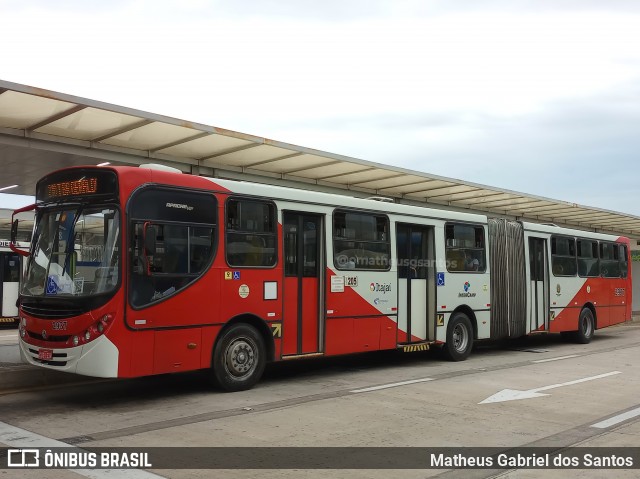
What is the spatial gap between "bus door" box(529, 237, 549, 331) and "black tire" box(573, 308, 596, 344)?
2083mm

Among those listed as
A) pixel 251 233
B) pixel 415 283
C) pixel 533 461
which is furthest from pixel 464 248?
pixel 533 461

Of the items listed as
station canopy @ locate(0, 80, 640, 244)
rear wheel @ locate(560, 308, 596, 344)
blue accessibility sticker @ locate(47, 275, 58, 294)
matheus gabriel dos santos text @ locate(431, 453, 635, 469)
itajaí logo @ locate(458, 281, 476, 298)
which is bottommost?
matheus gabriel dos santos text @ locate(431, 453, 635, 469)

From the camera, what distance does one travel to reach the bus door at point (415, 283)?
12641mm

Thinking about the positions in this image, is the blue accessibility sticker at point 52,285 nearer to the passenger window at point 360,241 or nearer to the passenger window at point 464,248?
the passenger window at point 360,241

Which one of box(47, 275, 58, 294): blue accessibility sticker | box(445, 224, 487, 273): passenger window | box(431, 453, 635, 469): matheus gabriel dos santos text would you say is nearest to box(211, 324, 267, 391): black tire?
box(47, 275, 58, 294): blue accessibility sticker

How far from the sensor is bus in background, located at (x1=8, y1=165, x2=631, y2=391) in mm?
8414

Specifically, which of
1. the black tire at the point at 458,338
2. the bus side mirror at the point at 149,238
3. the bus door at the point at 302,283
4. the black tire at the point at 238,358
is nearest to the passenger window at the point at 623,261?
the black tire at the point at 458,338

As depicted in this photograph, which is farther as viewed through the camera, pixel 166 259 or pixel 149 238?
pixel 166 259

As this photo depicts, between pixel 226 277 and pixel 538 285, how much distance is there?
32.6 ft

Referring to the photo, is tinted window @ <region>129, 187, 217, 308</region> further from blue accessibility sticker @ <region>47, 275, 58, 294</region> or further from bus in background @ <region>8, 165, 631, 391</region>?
blue accessibility sticker @ <region>47, 275, 58, 294</region>

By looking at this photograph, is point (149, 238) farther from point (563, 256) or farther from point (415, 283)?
point (563, 256)

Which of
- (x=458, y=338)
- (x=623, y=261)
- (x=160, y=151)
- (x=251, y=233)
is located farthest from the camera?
(x=623, y=261)

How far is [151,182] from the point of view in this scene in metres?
8.83

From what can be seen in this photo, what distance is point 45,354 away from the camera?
28.0 feet
